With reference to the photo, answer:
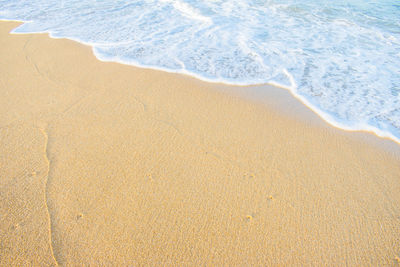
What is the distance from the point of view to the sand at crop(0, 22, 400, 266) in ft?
5.82

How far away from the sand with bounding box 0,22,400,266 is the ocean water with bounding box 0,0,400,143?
1.82ft

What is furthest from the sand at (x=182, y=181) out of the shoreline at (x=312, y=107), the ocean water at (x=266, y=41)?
the ocean water at (x=266, y=41)

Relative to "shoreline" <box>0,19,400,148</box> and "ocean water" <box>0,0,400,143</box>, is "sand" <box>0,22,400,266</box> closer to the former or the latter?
"shoreline" <box>0,19,400,148</box>

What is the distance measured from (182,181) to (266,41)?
3.93m

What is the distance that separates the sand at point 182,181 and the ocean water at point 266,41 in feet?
1.82

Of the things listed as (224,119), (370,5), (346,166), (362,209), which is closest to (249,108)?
(224,119)

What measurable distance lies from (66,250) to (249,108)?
95.8 inches

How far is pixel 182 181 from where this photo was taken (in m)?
2.23

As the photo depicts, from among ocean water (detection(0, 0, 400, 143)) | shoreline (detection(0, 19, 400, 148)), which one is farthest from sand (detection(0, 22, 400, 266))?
ocean water (detection(0, 0, 400, 143))

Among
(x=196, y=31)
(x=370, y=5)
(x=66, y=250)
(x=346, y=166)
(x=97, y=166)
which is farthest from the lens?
(x=370, y=5)

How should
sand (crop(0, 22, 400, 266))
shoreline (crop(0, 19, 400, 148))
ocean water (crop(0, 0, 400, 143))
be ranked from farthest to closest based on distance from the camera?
ocean water (crop(0, 0, 400, 143)) → shoreline (crop(0, 19, 400, 148)) → sand (crop(0, 22, 400, 266))

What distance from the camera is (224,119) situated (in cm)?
296

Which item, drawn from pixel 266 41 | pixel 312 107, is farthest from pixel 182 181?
pixel 266 41

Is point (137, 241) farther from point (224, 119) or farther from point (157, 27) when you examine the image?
point (157, 27)
